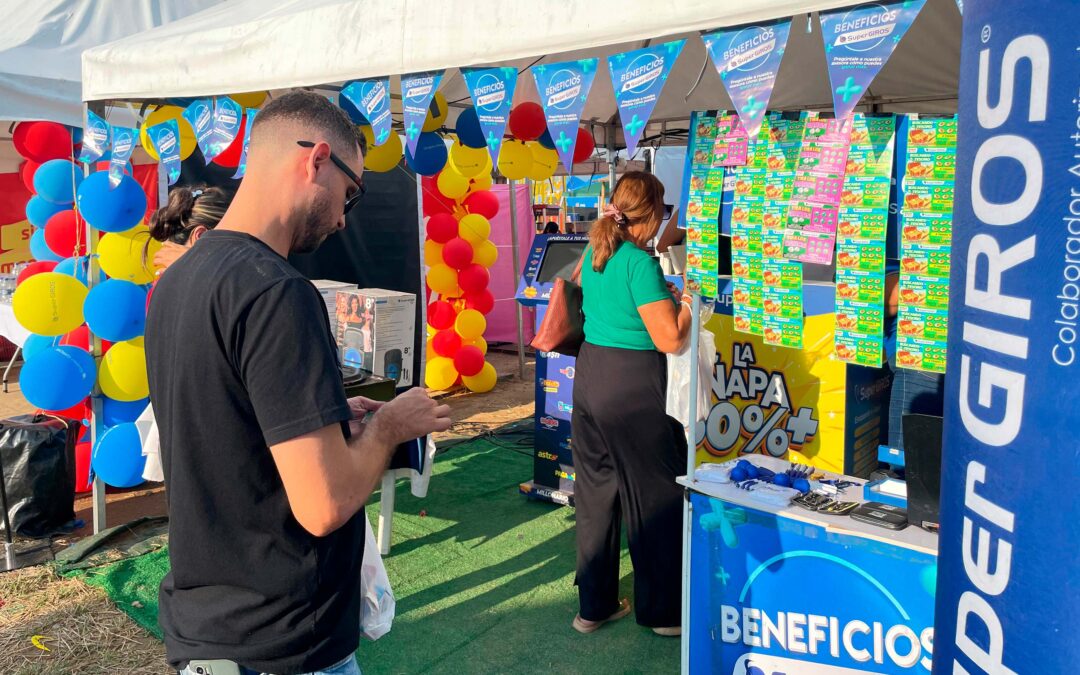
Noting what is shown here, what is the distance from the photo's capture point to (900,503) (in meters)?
2.32

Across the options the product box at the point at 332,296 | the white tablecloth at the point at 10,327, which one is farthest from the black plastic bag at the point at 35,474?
the product box at the point at 332,296

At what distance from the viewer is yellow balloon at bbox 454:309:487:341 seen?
7.62 meters

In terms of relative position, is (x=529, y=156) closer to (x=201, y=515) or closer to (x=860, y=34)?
(x=860, y=34)

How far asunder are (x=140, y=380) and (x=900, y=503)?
12.3 ft

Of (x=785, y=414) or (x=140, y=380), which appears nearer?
(x=785, y=414)

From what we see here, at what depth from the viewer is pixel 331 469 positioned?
4.03 ft

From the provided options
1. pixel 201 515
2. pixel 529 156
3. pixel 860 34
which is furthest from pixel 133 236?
pixel 860 34

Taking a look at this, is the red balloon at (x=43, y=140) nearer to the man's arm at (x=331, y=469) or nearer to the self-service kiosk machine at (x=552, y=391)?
the self-service kiosk machine at (x=552, y=391)

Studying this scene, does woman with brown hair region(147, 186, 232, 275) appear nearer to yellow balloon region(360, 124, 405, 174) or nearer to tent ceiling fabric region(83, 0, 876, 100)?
tent ceiling fabric region(83, 0, 876, 100)

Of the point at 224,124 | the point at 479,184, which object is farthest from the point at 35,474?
the point at 479,184

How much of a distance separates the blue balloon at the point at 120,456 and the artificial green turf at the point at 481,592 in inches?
17.7

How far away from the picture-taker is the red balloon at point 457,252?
7391 mm

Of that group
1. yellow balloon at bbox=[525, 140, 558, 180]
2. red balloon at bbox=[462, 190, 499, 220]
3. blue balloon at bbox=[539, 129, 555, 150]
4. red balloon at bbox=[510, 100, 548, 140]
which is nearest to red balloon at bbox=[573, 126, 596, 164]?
blue balloon at bbox=[539, 129, 555, 150]

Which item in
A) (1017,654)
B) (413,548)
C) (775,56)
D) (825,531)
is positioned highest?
(775,56)
